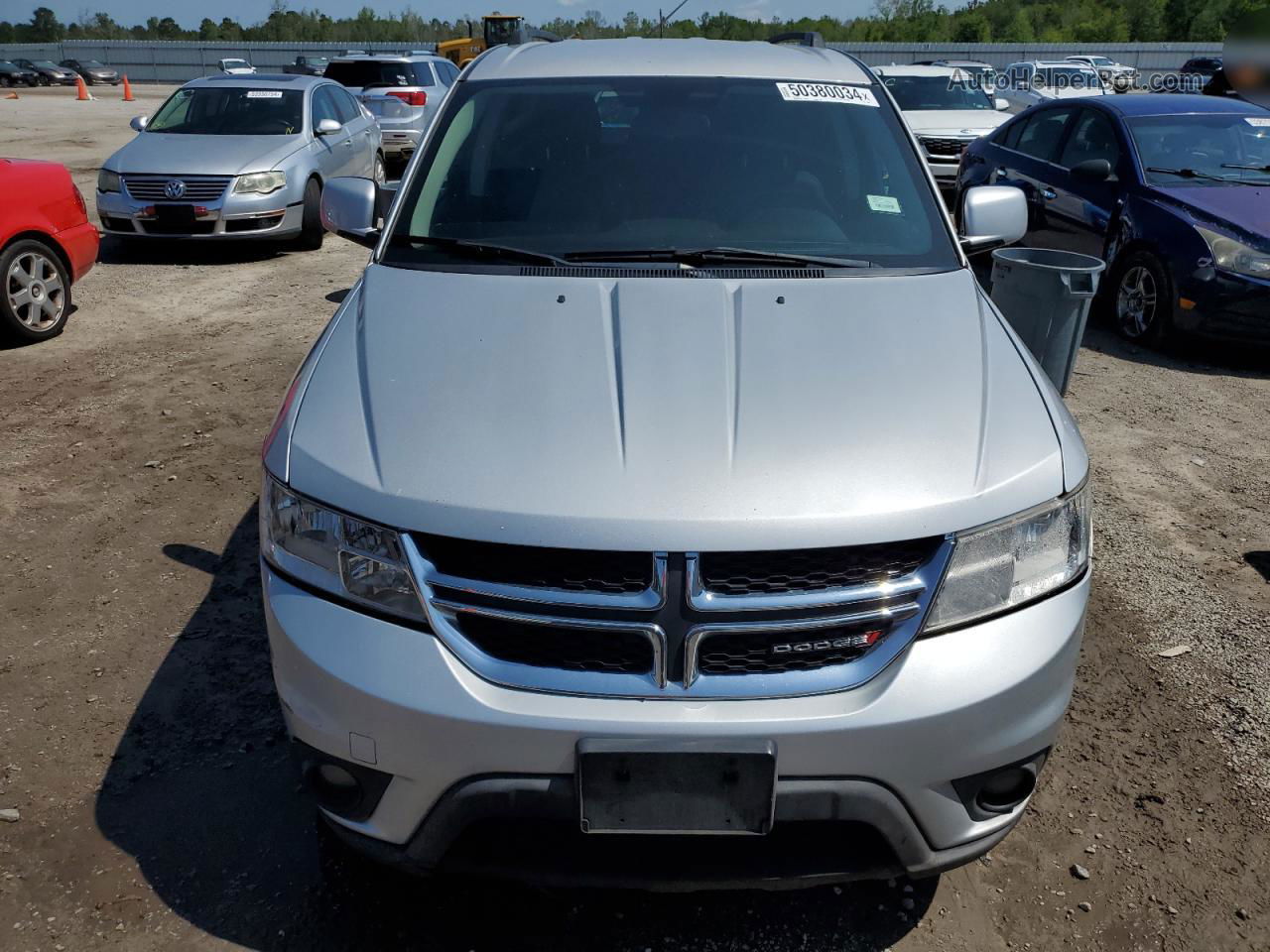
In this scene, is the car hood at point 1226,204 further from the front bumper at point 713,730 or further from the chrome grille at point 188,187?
the chrome grille at point 188,187

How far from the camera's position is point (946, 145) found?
12.7 metres

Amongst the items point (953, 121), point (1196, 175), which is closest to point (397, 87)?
point (953, 121)

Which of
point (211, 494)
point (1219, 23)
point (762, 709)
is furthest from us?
point (1219, 23)

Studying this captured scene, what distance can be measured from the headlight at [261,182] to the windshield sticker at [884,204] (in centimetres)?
770

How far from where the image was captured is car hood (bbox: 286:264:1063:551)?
2.06m

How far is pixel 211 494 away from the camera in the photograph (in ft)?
15.7

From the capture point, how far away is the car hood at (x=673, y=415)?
6.75 ft

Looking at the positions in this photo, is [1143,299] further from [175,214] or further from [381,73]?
[381,73]

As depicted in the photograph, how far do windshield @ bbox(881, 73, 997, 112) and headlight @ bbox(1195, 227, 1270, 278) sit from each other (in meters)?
7.53

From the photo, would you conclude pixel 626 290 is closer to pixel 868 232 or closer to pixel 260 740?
pixel 868 232

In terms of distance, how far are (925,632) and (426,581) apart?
0.98 meters

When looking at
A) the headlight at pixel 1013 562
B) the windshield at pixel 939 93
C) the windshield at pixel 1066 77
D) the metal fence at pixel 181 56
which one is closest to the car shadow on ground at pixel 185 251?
the windshield at pixel 939 93

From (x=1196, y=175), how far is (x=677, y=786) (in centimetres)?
718

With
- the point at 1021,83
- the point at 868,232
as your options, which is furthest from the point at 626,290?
the point at 1021,83
